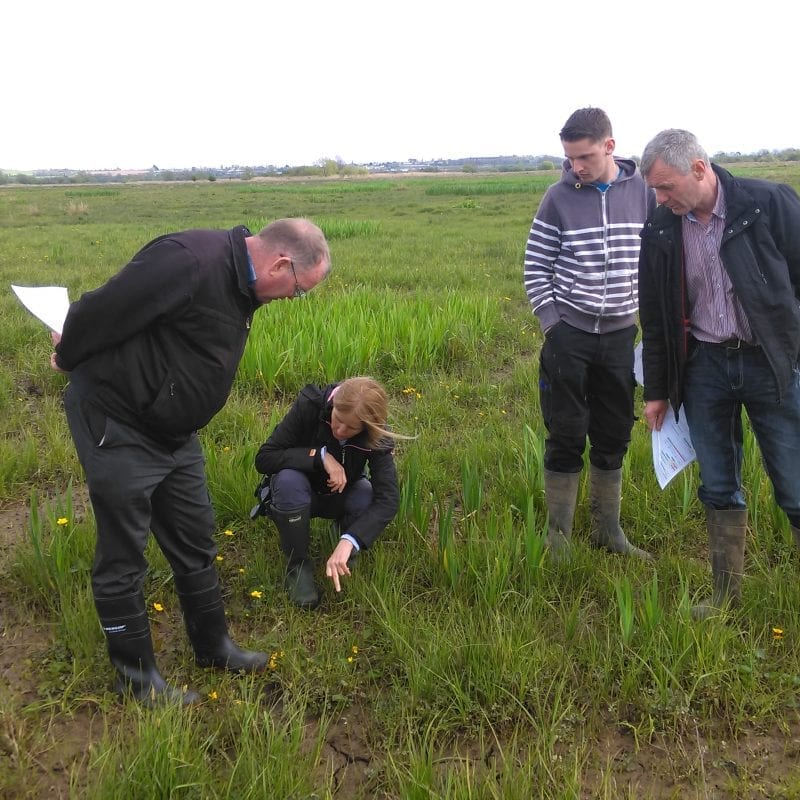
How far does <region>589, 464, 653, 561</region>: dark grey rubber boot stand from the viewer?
10.2 feet

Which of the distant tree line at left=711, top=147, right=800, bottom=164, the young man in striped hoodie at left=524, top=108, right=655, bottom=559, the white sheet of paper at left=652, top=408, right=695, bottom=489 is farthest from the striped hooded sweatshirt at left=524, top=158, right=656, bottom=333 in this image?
the distant tree line at left=711, top=147, right=800, bottom=164

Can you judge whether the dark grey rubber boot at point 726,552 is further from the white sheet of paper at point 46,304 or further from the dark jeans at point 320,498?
the white sheet of paper at point 46,304

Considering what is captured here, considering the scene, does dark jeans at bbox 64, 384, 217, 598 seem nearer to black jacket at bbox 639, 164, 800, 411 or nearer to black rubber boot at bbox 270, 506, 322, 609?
black rubber boot at bbox 270, 506, 322, 609

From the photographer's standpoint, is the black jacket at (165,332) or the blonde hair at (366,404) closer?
the black jacket at (165,332)

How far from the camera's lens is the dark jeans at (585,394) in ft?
9.47

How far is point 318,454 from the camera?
9.41 ft

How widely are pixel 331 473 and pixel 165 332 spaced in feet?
3.28

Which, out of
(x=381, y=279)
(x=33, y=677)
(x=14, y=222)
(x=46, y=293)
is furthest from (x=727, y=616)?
(x=14, y=222)

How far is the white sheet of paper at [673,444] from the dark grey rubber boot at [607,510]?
1.31ft

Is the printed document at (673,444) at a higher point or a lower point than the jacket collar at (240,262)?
lower

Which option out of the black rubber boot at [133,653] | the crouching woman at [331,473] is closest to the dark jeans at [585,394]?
the crouching woman at [331,473]

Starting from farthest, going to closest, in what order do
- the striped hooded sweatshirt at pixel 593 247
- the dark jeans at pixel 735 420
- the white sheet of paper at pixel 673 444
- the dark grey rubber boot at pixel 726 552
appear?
the striped hooded sweatshirt at pixel 593 247
the white sheet of paper at pixel 673 444
the dark grey rubber boot at pixel 726 552
the dark jeans at pixel 735 420

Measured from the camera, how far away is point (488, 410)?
466 centimetres

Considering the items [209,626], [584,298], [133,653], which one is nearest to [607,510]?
[584,298]
